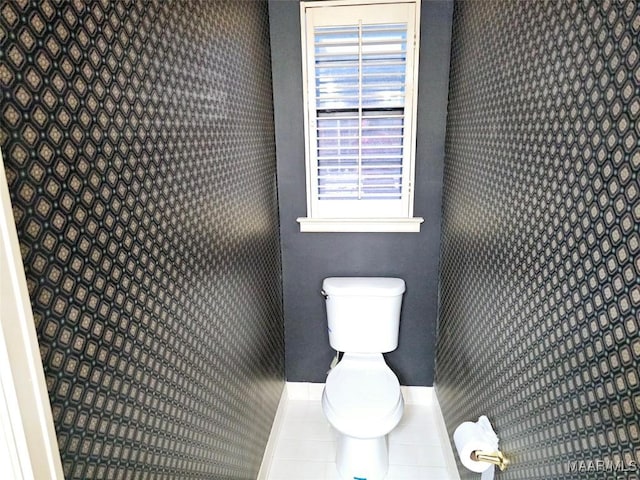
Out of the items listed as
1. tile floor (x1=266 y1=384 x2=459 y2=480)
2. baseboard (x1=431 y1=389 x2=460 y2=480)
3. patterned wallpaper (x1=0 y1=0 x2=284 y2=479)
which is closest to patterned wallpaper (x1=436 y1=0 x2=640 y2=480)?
baseboard (x1=431 y1=389 x2=460 y2=480)

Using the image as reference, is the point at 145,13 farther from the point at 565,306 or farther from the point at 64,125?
the point at 565,306

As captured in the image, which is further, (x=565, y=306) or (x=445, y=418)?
(x=445, y=418)

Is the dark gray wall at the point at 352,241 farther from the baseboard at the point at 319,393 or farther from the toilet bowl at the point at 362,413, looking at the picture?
the toilet bowl at the point at 362,413

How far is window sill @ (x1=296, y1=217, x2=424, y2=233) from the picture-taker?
2.31 m

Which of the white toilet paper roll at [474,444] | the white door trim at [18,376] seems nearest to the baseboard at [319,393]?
the white toilet paper roll at [474,444]

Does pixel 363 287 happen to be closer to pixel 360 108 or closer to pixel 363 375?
pixel 363 375

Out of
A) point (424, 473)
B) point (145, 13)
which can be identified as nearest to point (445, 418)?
point (424, 473)

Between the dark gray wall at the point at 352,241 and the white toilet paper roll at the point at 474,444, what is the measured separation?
111 centimetres

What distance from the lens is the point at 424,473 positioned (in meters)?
2.11

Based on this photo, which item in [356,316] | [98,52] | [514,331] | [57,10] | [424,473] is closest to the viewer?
[57,10]

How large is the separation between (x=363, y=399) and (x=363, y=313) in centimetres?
45

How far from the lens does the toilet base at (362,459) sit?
2021 mm

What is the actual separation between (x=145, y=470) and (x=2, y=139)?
2.49 feet

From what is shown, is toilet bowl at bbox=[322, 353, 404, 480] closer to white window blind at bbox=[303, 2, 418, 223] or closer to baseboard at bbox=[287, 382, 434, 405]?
baseboard at bbox=[287, 382, 434, 405]
